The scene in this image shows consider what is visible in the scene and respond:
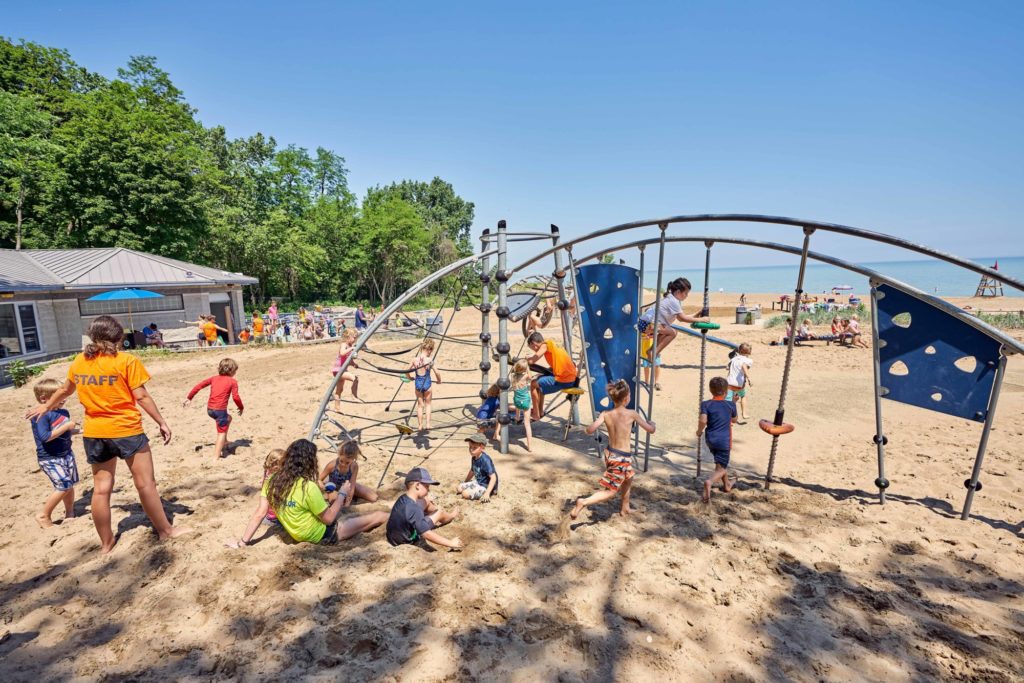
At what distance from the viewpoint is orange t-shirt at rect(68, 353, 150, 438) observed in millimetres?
3650

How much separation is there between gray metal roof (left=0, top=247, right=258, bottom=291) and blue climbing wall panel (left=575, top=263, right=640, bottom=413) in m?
17.4

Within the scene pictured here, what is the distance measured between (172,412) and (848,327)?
18.6 meters

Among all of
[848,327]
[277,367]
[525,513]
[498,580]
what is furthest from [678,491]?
[848,327]

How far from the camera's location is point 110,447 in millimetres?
3742

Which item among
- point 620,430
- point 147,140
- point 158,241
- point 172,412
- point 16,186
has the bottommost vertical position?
point 172,412

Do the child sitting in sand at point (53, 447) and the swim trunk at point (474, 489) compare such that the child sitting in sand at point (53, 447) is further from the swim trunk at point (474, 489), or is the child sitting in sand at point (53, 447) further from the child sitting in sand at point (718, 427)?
the child sitting in sand at point (718, 427)

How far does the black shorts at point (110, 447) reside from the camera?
3699mm

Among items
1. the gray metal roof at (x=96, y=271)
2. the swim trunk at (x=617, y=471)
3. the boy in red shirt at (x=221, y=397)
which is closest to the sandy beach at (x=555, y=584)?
the swim trunk at (x=617, y=471)

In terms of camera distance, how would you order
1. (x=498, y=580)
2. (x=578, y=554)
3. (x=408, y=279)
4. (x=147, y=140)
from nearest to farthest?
(x=498, y=580), (x=578, y=554), (x=147, y=140), (x=408, y=279)

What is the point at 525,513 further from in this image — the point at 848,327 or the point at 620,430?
the point at 848,327

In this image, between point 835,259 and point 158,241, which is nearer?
point 835,259

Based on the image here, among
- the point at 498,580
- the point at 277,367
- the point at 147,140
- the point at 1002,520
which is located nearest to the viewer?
the point at 498,580

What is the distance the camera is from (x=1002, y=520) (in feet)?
14.9

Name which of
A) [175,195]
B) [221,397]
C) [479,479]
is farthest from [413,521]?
[175,195]
